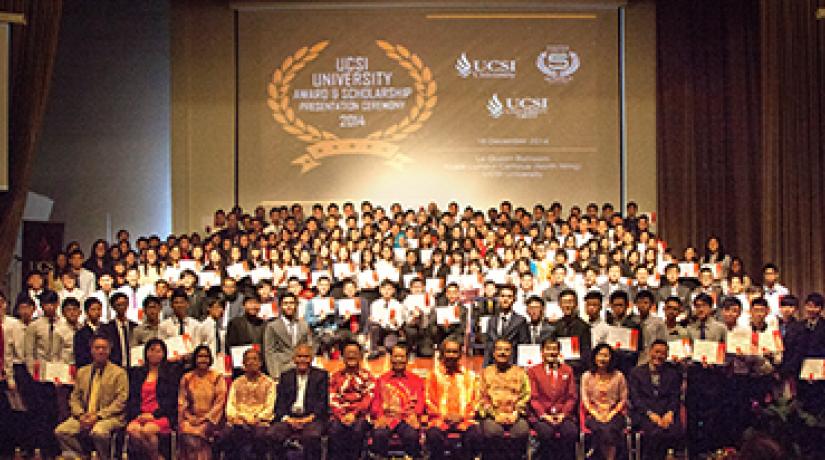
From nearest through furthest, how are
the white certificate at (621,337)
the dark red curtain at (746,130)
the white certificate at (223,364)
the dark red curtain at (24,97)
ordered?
the white certificate at (223,364) < the white certificate at (621,337) < the dark red curtain at (24,97) < the dark red curtain at (746,130)

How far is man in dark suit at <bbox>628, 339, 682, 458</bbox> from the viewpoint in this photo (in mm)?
7184

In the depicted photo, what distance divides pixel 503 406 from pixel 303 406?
1.47 meters

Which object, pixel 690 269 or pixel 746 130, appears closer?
pixel 690 269

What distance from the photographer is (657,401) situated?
23.9 feet

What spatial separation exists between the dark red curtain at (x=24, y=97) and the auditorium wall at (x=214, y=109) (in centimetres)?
552

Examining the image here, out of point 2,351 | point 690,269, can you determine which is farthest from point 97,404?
point 690,269

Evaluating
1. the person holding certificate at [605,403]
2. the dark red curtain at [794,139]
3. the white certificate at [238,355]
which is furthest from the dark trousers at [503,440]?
the dark red curtain at [794,139]

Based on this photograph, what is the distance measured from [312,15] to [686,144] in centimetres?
565

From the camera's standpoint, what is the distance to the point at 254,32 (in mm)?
14500

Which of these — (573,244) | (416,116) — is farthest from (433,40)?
(573,244)

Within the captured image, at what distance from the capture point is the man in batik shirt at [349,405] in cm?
726

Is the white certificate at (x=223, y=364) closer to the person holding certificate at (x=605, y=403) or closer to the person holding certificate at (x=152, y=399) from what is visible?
the person holding certificate at (x=152, y=399)

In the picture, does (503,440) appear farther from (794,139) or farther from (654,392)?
(794,139)

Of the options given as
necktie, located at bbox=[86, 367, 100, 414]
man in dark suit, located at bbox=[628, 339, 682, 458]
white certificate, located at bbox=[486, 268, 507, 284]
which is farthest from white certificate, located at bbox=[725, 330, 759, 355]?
necktie, located at bbox=[86, 367, 100, 414]
